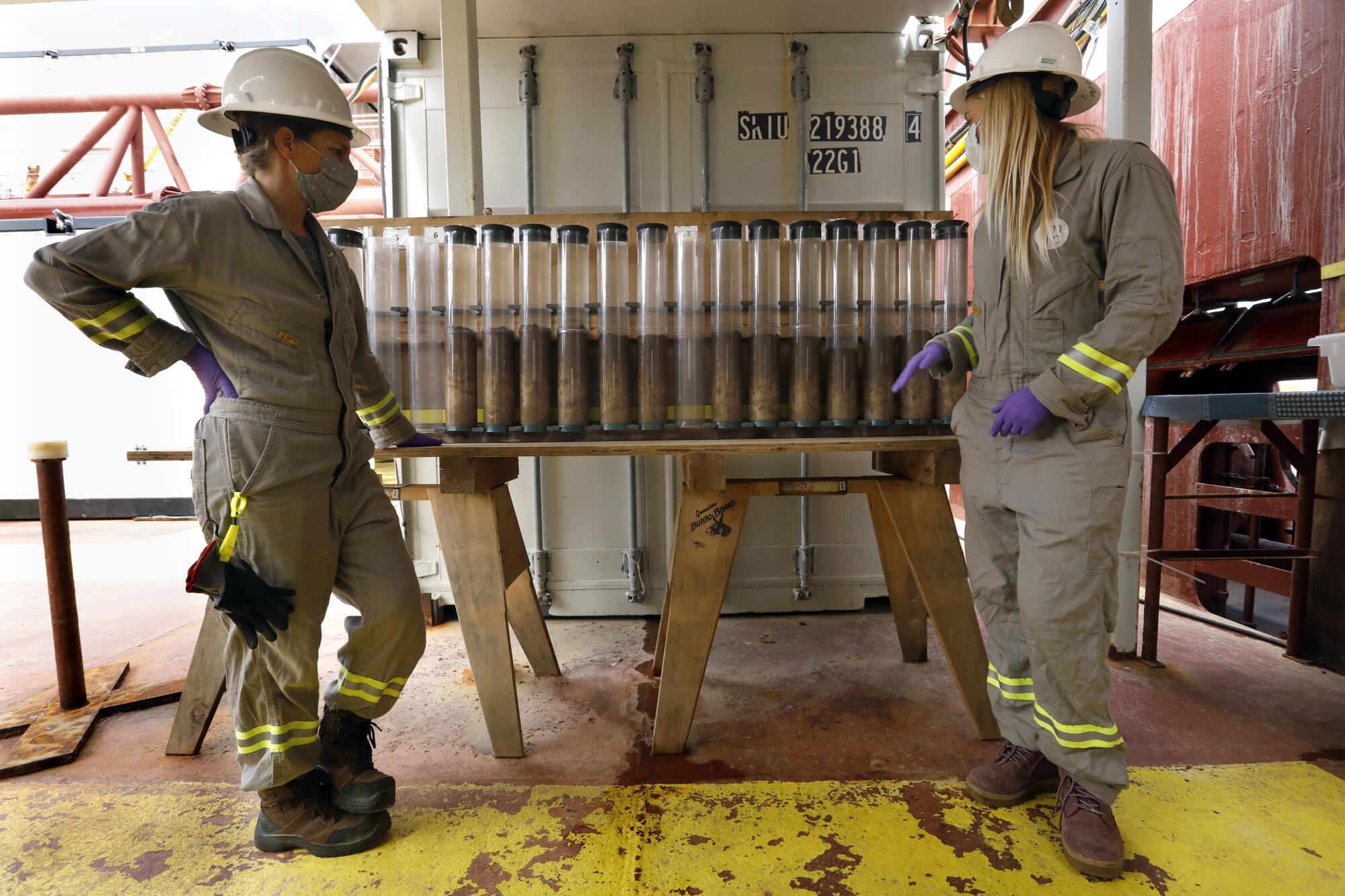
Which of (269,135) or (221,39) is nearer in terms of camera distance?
(269,135)

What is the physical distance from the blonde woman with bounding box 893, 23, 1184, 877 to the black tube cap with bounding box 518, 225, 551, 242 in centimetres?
127

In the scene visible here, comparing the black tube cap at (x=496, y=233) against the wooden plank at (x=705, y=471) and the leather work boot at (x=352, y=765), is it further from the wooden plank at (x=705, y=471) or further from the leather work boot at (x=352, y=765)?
the leather work boot at (x=352, y=765)

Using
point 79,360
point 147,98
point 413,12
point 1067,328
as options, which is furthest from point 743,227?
point 79,360

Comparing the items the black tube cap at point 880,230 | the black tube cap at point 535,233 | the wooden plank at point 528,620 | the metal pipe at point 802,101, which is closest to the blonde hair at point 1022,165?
the black tube cap at point 880,230

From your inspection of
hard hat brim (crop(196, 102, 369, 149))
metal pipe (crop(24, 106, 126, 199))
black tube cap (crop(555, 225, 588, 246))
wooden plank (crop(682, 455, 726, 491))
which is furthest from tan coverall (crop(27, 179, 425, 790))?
metal pipe (crop(24, 106, 126, 199))

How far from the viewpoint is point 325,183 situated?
1688mm

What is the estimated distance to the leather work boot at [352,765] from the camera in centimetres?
170

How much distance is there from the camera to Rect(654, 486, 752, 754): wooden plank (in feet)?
6.57

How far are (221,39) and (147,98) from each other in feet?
2.84

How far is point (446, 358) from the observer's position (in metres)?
2.21

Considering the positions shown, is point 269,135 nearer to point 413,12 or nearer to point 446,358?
point 446,358

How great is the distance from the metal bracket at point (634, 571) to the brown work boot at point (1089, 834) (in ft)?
6.62

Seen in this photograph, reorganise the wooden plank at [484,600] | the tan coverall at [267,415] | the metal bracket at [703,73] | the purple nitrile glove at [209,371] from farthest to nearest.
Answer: the metal bracket at [703,73], the wooden plank at [484,600], the purple nitrile glove at [209,371], the tan coverall at [267,415]

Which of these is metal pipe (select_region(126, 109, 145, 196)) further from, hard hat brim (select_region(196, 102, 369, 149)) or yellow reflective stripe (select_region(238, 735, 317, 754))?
yellow reflective stripe (select_region(238, 735, 317, 754))
